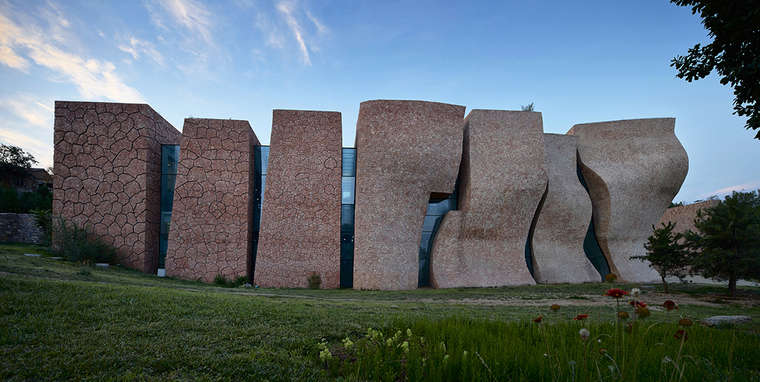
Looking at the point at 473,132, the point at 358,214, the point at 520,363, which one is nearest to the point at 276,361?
the point at 520,363

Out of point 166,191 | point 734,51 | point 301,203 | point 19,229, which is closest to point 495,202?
point 301,203

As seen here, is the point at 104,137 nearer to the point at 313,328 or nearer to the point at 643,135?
the point at 313,328

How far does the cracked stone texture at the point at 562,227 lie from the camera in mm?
18172

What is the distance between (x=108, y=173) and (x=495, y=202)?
1796 cm

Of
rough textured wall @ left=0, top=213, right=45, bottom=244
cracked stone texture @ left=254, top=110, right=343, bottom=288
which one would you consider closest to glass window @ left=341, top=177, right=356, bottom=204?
cracked stone texture @ left=254, top=110, right=343, bottom=288

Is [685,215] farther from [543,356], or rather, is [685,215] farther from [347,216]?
[543,356]

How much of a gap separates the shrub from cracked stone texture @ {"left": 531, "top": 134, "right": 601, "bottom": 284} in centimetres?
1113

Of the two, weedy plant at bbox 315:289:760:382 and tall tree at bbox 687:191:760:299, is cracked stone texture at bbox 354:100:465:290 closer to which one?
tall tree at bbox 687:191:760:299

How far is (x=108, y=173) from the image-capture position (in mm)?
15734

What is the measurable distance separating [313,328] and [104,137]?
54.8ft

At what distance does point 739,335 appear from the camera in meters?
4.25

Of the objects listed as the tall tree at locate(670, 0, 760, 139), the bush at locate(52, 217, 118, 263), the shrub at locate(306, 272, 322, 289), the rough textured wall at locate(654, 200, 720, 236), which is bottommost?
the shrub at locate(306, 272, 322, 289)

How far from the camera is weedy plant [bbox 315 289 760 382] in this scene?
2.57 metres

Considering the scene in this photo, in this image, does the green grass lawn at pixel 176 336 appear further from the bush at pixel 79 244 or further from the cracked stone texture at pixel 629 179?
the cracked stone texture at pixel 629 179
